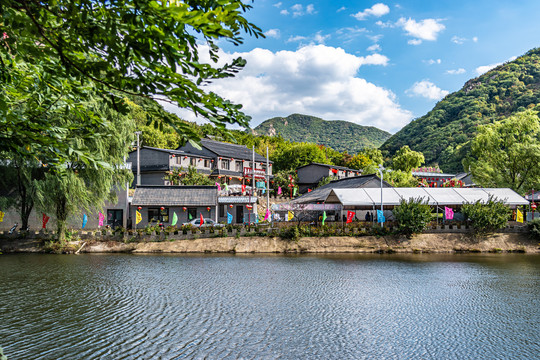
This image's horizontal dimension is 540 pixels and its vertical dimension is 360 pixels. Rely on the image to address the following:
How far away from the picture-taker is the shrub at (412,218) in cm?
3203

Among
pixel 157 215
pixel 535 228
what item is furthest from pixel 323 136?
pixel 535 228

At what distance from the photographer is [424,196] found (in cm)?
3556

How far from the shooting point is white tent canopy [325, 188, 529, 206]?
3484cm

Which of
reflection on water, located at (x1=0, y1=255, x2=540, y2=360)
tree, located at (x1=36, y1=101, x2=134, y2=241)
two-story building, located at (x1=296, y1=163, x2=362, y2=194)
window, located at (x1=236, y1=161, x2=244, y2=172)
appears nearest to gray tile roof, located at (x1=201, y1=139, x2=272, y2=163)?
window, located at (x1=236, y1=161, x2=244, y2=172)

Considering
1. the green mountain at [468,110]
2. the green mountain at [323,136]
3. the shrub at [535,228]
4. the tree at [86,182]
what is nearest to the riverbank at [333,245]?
the shrub at [535,228]

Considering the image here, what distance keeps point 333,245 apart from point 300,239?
2.90m

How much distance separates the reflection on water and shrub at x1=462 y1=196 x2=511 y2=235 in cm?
773

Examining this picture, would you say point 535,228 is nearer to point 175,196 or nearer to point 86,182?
point 175,196

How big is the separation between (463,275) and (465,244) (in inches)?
467

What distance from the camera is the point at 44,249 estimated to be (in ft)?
97.6

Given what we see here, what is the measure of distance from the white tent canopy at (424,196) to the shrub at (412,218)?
6.24ft

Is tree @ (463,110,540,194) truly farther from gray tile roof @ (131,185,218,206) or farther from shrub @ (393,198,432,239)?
gray tile roof @ (131,185,218,206)

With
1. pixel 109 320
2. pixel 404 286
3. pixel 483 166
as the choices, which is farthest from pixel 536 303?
pixel 483 166

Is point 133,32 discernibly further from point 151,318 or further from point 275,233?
point 275,233
